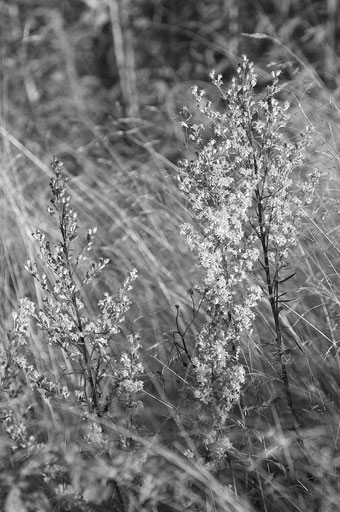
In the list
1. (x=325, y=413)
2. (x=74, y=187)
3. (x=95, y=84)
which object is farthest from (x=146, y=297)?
(x=95, y=84)

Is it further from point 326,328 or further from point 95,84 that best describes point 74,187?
point 95,84

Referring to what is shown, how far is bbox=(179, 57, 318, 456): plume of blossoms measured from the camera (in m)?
1.74

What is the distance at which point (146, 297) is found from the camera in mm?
2654

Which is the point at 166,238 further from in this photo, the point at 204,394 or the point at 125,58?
the point at 125,58

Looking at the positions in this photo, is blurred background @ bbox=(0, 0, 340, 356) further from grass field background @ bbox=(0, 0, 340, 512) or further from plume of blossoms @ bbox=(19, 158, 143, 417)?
plume of blossoms @ bbox=(19, 158, 143, 417)

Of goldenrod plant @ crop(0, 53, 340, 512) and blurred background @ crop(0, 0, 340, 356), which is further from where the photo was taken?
blurred background @ crop(0, 0, 340, 356)

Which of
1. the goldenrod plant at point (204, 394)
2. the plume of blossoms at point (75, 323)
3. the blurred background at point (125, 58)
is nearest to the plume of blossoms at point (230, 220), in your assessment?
the goldenrod plant at point (204, 394)

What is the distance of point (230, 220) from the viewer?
5.98ft

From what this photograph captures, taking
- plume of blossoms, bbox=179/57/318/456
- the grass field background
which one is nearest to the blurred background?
the grass field background

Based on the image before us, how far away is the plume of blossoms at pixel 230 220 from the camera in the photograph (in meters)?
1.74

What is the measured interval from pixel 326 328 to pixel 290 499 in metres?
0.62

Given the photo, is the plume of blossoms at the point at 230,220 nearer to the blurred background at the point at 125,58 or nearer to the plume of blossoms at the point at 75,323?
the plume of blossoms at the point at 75,323

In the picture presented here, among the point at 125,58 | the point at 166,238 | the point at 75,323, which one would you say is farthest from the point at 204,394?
the point at 125,58

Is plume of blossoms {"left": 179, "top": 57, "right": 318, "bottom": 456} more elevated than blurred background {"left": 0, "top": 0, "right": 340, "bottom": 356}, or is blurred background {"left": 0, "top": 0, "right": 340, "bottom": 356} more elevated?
blurred background {"left": 0, "top": 0, "right": 340, "bottom": 356}
